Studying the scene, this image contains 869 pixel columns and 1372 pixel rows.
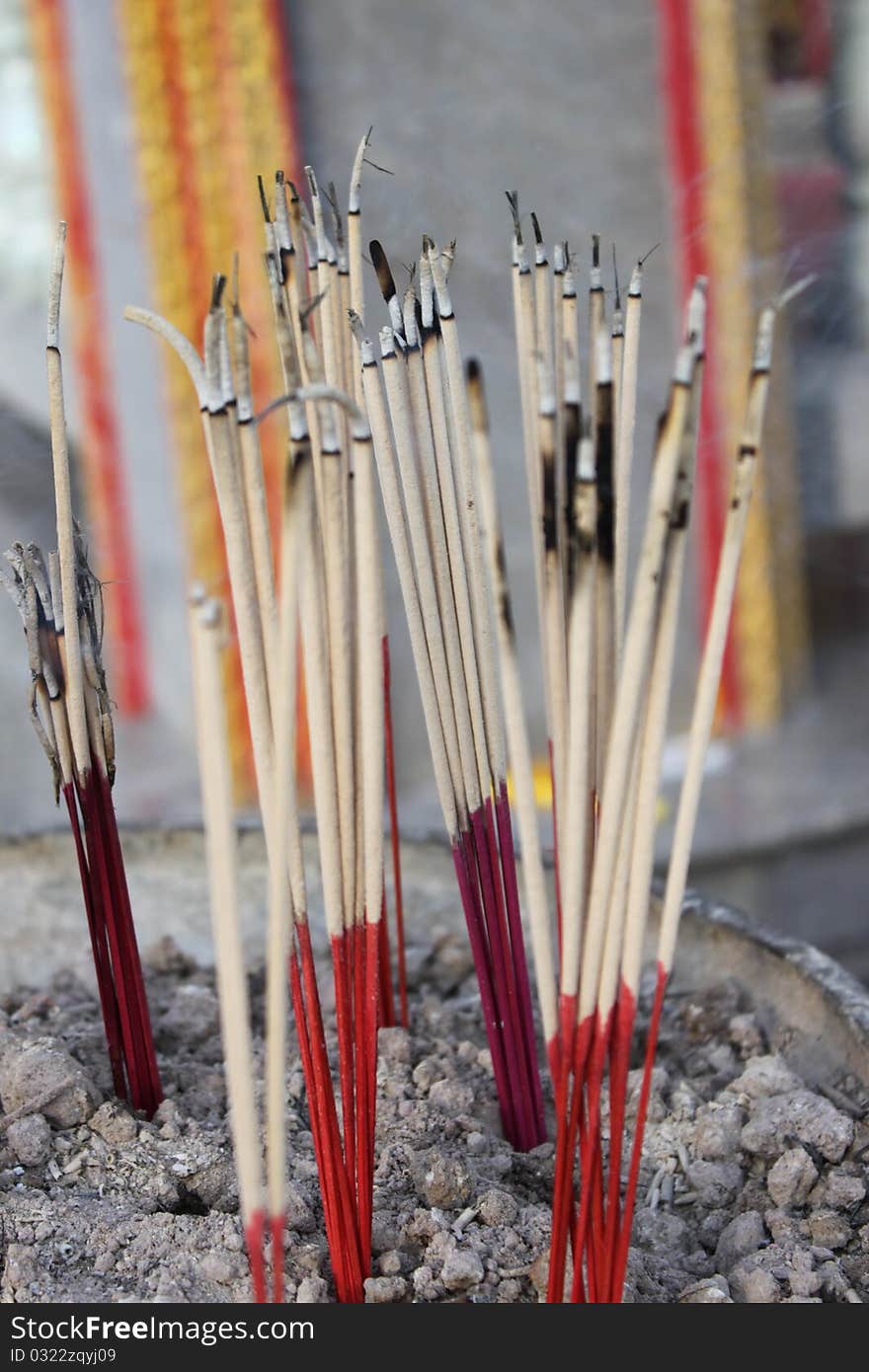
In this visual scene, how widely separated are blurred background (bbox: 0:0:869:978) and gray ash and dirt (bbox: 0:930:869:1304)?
1.22 meters

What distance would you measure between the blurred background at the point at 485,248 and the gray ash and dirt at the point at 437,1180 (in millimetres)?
1217

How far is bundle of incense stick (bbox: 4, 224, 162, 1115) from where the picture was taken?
0.94 m

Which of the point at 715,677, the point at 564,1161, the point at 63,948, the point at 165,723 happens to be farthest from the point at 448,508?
the point at 165,723

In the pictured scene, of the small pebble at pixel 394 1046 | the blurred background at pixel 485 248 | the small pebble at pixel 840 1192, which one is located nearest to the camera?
the small pebble at pixel 840 1192

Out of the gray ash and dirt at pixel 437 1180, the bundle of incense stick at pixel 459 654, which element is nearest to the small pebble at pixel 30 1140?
the gray ash and dirt at pixel 437 1180

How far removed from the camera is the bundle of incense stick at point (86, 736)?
94cm

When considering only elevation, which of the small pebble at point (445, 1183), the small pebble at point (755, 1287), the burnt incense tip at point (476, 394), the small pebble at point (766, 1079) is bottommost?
the small pebble at point (755, 1287)

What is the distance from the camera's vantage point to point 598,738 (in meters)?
0.77

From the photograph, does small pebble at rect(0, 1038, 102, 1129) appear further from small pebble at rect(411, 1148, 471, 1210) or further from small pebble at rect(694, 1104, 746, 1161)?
small pebble at rect(694, 1104, 746, 1161)

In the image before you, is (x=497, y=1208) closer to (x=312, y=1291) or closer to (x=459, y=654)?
(x=312, y=1291)

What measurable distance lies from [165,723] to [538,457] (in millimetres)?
2308

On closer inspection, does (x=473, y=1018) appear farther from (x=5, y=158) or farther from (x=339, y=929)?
(x=5, y=158)

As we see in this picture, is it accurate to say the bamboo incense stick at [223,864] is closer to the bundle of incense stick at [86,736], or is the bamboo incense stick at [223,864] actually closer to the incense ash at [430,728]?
the incense ash at [430,728]

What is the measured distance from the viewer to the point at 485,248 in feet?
8.09
